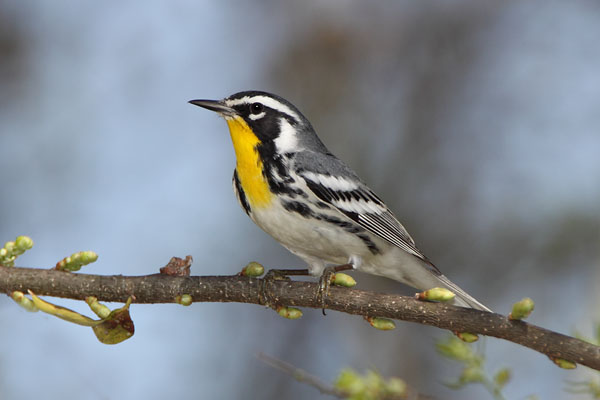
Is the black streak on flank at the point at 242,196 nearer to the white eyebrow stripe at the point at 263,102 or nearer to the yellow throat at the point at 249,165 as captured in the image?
the yellow throat at the point at 249,165

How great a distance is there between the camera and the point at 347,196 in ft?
12.0

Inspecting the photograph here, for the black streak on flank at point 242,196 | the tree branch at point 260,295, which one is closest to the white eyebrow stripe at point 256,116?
the black streak on flank at point 242,196

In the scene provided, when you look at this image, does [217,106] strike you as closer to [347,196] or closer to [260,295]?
[347,196]

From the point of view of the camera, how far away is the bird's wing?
3.51 metres

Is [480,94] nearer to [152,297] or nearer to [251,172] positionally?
[251,172]

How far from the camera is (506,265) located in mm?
6598

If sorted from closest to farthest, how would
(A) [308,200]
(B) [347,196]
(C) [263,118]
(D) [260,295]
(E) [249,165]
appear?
(D) [260,295]
(A) [308,200]
(E) [249,165]
(B) [347,196]
(C) [263,118]

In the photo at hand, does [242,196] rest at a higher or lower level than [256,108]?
lower

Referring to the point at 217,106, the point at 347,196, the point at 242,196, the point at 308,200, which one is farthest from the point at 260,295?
the point at 217,106

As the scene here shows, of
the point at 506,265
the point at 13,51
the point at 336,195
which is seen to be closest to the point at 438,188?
the point at 506,265

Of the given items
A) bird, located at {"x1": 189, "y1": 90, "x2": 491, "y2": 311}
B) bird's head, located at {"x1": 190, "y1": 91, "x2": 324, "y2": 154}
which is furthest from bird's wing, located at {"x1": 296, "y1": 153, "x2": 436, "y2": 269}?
bird's head, located at {"x1": 190, "y1": 91, "x2": 324, "y2": 154}

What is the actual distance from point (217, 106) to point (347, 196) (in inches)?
33.8

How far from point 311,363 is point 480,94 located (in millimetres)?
3366

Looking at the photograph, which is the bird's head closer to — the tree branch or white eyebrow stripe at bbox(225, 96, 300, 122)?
white eyebrow stripe at bbox(225, 96, 300, 122)
